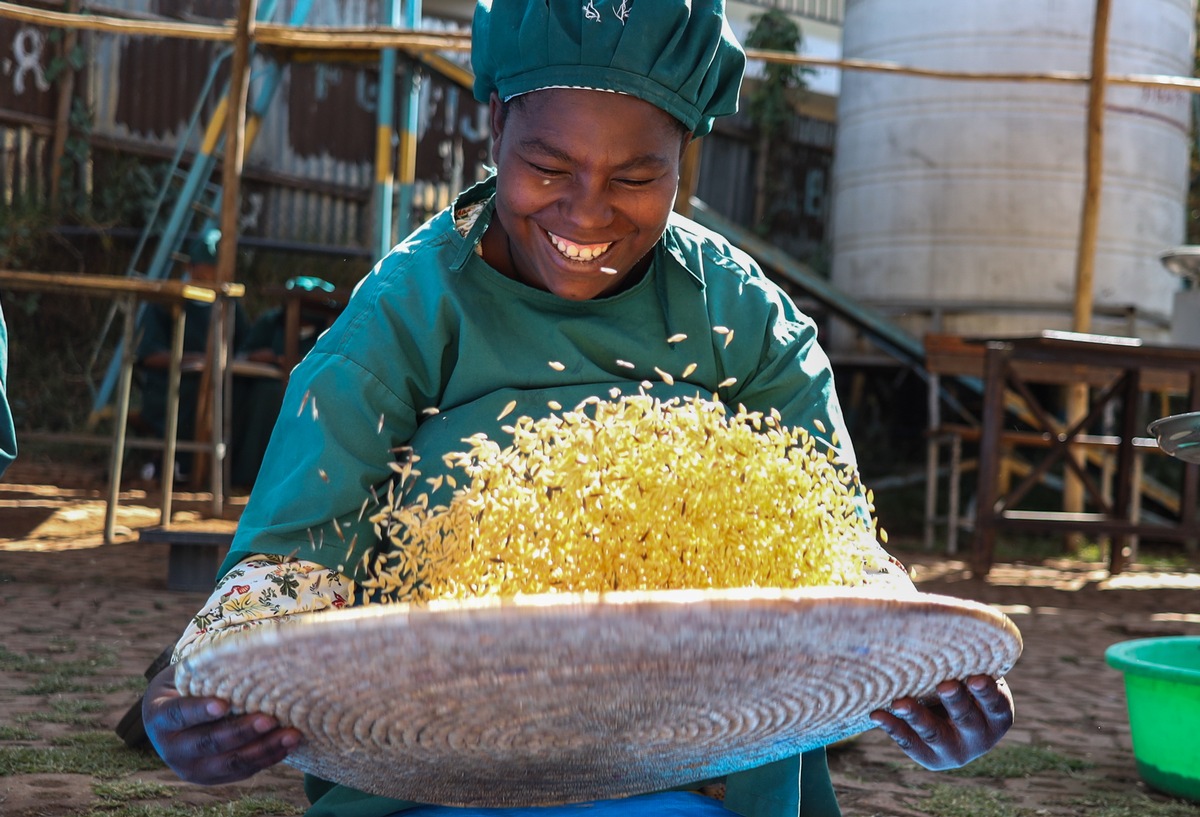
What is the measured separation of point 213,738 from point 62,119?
32.7 ft

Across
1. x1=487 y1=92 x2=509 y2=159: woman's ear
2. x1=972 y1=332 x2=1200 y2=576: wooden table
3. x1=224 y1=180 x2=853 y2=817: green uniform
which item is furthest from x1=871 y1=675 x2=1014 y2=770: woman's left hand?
x1=972 y1=332 x2=1200 y2=576: wooden table

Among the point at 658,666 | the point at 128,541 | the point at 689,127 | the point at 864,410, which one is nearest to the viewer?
the point at 658,666

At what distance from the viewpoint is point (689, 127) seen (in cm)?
158

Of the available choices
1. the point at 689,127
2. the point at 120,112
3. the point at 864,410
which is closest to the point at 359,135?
the point at 120,112

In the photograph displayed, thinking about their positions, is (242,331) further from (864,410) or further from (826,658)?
(826,658)

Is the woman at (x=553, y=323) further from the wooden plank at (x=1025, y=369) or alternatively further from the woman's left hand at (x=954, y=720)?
the wooden plank at (x=1025, y=369)

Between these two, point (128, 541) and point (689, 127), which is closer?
point (689, 127)

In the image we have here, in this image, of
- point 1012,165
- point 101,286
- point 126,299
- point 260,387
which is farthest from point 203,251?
point 1012,165

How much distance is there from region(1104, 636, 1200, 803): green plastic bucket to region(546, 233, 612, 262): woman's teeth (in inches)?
78.6

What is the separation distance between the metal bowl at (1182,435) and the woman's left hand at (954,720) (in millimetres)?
819

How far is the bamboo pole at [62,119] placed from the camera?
9977 millimetres

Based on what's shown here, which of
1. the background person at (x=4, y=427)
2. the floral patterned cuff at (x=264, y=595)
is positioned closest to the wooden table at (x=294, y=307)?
the background person at (x=4, y=427)

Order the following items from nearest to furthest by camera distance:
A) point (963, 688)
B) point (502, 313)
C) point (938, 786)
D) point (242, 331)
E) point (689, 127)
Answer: point (963, 688) < point (689, 127) < point (502, 313) < point (938, 786) < point (242, 331)

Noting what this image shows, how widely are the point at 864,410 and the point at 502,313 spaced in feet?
33.2
